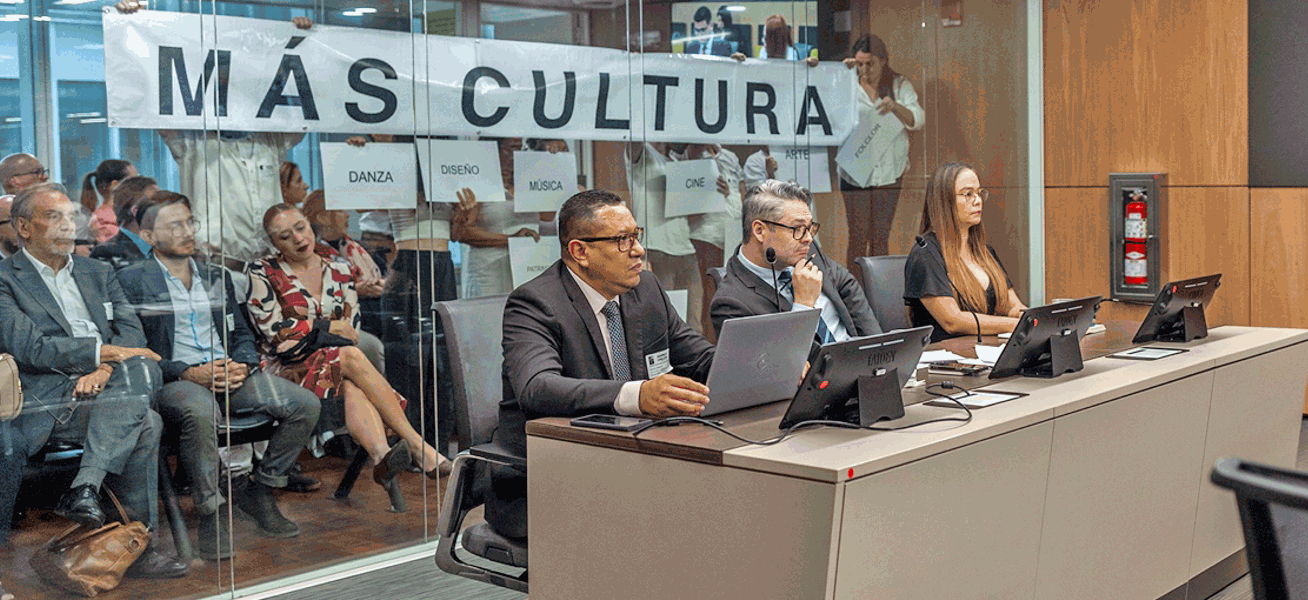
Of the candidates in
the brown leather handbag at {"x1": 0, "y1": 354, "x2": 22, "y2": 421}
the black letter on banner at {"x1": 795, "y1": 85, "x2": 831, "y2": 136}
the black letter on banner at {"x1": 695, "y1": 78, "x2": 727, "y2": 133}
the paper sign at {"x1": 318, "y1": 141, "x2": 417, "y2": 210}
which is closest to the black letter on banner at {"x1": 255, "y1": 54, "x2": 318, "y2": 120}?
the paper sign at {"x1": 318, "y1": 141, "x2": 417, "y2": 210}

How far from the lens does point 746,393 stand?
2.66 metres

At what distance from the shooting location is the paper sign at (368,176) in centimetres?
412

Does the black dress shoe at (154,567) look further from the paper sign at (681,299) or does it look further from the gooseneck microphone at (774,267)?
the paper sign at (681,299)

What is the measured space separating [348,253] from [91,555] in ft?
4.20

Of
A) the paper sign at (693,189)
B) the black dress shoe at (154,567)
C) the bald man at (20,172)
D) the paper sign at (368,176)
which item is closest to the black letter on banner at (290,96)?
the paper sign at (368,176)

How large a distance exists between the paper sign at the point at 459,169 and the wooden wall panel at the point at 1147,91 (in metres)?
4.03

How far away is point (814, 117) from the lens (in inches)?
228

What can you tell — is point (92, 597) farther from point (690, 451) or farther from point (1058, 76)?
point (1058, 76)

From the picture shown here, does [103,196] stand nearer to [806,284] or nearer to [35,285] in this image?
[35,285]

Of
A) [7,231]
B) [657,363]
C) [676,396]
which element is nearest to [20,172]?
[7,231]

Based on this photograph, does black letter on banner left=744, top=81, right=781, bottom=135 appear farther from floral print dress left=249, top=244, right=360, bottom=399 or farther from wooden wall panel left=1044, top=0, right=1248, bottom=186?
wooden wall panel left=1044, top=0, right=1248, bottom=186

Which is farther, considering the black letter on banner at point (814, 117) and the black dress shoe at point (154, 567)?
the black letter on banner at point (814, 117)

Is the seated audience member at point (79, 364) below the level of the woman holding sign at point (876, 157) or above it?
below

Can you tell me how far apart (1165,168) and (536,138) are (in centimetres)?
392
